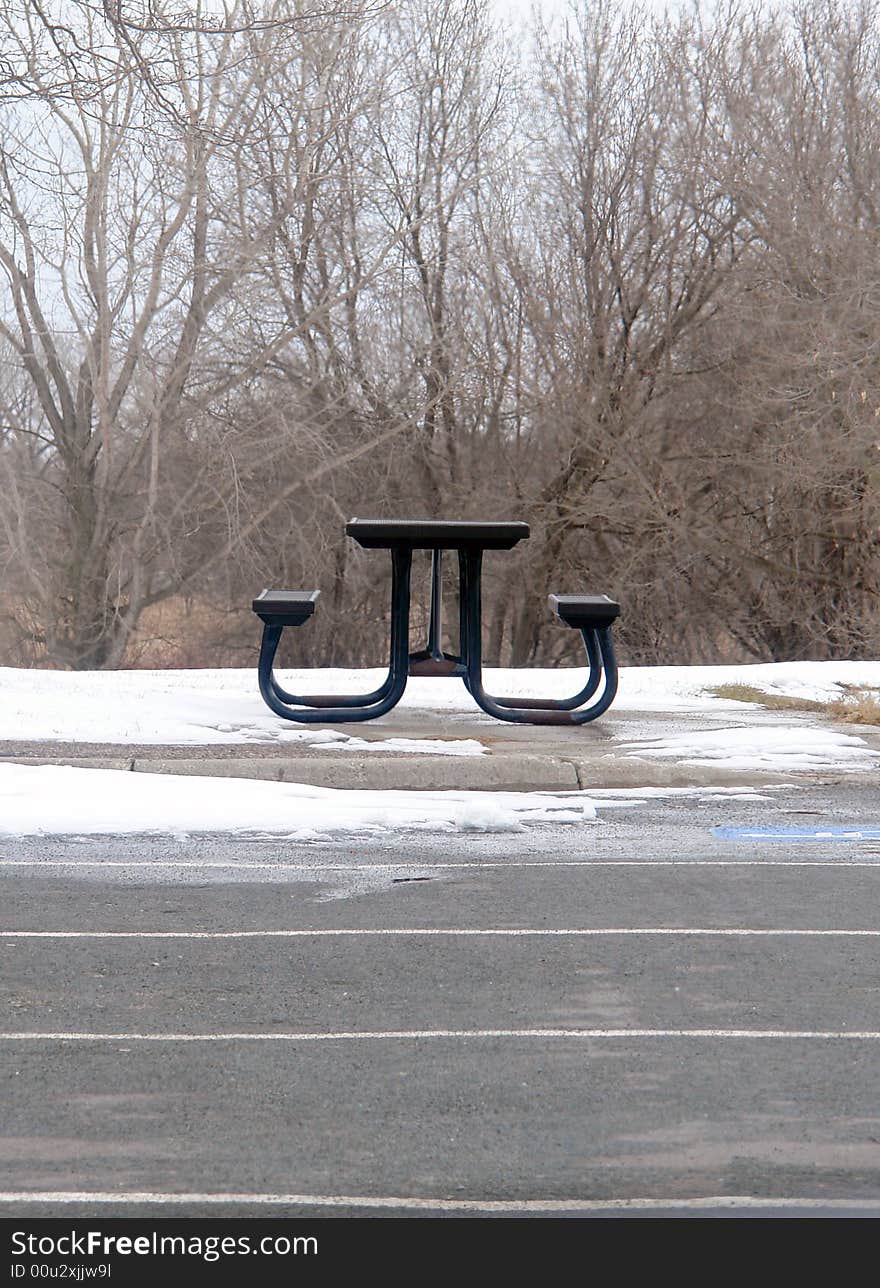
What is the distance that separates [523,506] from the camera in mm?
26609

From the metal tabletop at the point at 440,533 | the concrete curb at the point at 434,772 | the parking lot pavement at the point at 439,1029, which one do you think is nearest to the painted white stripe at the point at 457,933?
the parking lot pavement at the point at 439,1029

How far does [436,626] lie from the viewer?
1038 centimetres

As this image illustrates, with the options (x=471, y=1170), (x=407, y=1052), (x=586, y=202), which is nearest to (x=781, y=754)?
(x=407, y=1052)

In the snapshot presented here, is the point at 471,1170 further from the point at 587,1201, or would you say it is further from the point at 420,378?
the point at 420,378

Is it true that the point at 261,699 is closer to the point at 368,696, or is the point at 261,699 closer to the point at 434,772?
the point at 368,696

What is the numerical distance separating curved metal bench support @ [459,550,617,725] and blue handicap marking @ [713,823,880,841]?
6.95 ft

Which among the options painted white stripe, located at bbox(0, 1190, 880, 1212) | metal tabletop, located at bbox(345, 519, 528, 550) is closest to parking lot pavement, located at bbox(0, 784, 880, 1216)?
painted white stripe, located at bbox(0, 1190, 880, 1212)

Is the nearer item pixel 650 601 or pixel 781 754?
pixel 781 754

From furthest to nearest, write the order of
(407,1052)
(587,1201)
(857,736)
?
(857,736) < (407,1052) < (587,1201)

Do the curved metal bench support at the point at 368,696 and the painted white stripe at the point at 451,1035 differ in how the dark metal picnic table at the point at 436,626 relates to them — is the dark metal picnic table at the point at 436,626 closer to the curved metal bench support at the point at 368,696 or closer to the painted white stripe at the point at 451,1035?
the curved metal bench support at the point at 368,696

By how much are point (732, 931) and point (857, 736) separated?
5.45m

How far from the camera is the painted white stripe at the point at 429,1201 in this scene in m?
3.28

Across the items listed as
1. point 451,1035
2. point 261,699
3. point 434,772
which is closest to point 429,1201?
point 451,1035

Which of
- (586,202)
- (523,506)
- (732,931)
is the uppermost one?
(586,202)
